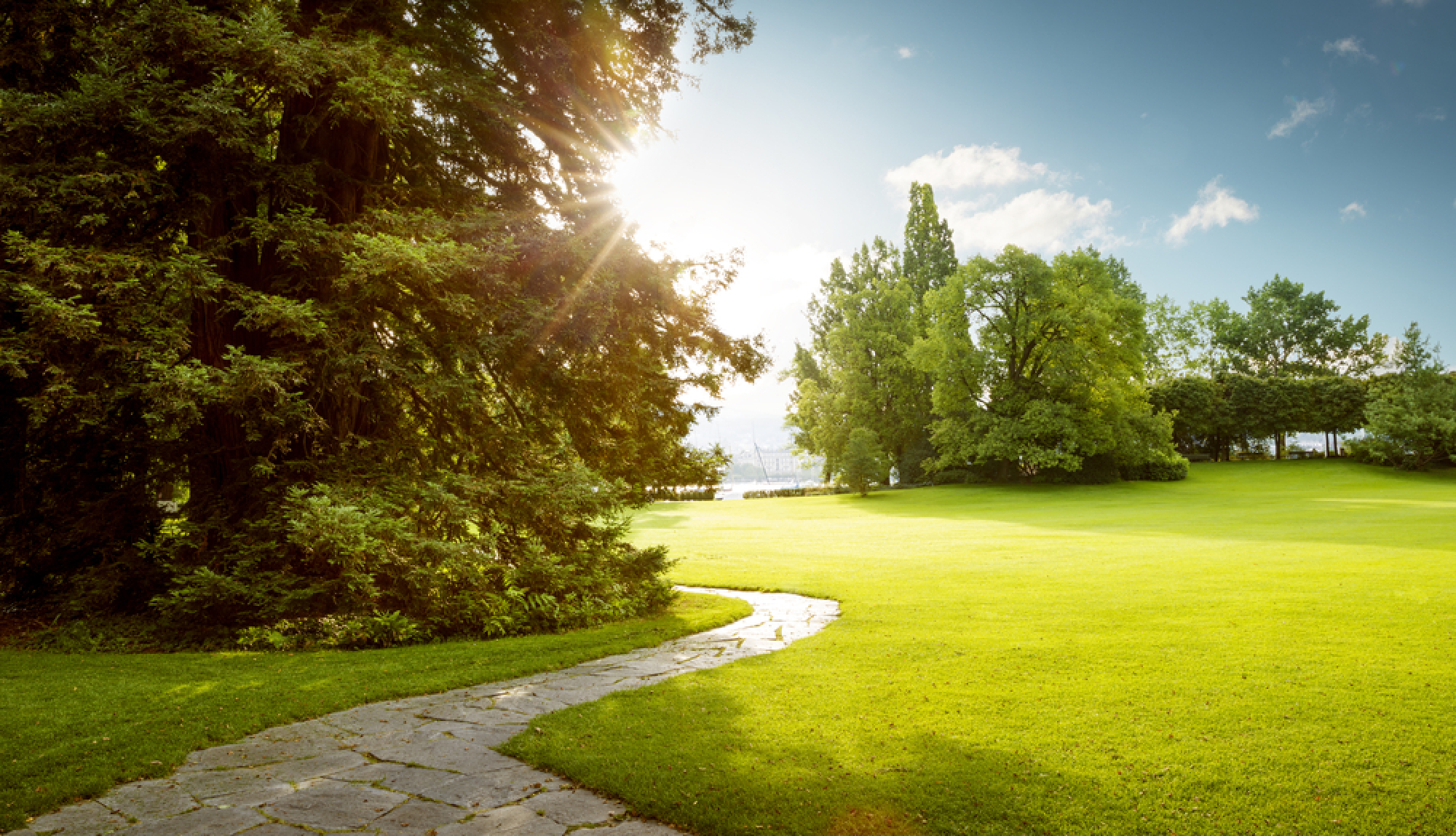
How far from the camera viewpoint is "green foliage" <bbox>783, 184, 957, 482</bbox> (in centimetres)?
4153

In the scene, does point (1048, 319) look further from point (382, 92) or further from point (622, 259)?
point (382, 92)

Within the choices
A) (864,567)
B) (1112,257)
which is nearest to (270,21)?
(864,567)

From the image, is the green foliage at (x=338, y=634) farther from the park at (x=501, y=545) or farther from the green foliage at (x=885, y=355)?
the green foliage at (x=885, y=355)

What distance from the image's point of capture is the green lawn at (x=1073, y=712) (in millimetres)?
3365

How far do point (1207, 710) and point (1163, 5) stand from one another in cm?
1775

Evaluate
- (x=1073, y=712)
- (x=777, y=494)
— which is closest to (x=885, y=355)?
(x=777, y=494)

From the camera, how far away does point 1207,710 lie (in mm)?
4750

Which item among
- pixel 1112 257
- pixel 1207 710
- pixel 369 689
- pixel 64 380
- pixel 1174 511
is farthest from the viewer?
pixel 1112 257

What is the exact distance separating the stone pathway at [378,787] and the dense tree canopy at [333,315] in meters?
2.49

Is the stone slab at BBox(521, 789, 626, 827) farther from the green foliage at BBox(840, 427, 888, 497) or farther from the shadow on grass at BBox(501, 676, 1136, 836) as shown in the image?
the green foliage at BBox(840, 427, 888, 497)

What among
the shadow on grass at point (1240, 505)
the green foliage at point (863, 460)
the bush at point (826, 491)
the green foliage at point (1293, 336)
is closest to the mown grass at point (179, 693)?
the shadow on grass at point (1240, 505)

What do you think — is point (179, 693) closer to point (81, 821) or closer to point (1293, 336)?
point (81, 821)

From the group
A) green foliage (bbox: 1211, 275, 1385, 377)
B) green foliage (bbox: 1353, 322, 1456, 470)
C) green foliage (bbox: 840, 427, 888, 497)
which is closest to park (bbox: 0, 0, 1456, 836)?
green foliage (bbox: 840, 427, 888, 497)

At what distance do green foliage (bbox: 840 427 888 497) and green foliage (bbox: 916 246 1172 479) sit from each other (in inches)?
133
